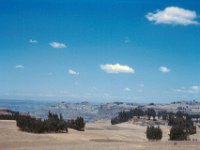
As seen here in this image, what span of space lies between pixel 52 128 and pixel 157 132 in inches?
719

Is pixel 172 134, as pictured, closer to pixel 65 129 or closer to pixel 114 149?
pixel 65 129

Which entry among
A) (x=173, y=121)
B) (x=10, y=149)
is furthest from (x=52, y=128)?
(x=173, y=121)

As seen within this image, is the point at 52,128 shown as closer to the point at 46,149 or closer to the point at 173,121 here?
the point at 46,149

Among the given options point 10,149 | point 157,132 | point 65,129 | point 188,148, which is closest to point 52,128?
point 65,129

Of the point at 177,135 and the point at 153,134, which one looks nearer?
the point at 177,135

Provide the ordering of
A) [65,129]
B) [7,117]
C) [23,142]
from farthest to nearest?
1. [7,117]
2. [65,129]
3. [23,142]

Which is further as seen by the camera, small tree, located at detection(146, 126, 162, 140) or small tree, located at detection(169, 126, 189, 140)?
small tree, located at detection(146, 126, 162, 140)

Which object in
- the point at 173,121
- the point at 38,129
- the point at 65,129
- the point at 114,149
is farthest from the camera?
the point at 173,121

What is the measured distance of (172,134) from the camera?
6669cm

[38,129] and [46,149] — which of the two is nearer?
[46,149]

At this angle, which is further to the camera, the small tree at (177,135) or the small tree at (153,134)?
the small tree at (153,134)

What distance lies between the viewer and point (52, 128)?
226ft

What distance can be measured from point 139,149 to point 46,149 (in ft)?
31.2

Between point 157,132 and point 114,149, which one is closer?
point 114,149
